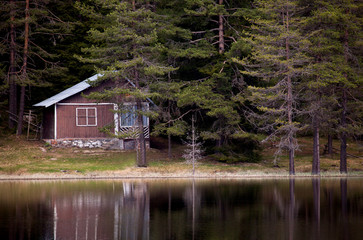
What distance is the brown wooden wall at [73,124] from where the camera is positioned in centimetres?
4341

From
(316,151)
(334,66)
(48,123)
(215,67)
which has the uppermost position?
(215,67)

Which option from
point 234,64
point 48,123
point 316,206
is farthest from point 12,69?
point 316,206

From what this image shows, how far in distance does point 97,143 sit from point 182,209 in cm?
2247

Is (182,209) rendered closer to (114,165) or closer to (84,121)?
(114,165)

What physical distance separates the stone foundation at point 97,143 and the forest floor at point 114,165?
3.49 ft

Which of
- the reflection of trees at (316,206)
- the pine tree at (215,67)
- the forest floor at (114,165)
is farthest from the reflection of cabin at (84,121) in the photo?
the reflection of trees at (316,206)

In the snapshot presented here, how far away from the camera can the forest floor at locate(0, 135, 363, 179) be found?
35.2 metres

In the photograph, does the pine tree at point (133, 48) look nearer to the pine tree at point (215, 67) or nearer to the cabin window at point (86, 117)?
the pine tree at point (215, 67)

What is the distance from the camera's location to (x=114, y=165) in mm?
37594

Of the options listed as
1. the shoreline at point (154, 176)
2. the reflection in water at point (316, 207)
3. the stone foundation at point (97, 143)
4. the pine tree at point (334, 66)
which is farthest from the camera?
the stone foundation at point (97, 143)

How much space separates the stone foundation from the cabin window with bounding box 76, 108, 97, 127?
153cm

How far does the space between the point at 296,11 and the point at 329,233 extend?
73.7 ft

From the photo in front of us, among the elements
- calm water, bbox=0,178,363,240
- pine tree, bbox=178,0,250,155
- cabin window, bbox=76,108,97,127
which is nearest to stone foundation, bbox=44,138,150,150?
cabin window, bbox=76,108,97,127

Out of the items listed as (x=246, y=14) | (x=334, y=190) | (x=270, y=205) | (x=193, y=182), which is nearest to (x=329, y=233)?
(x=270, y=205)
